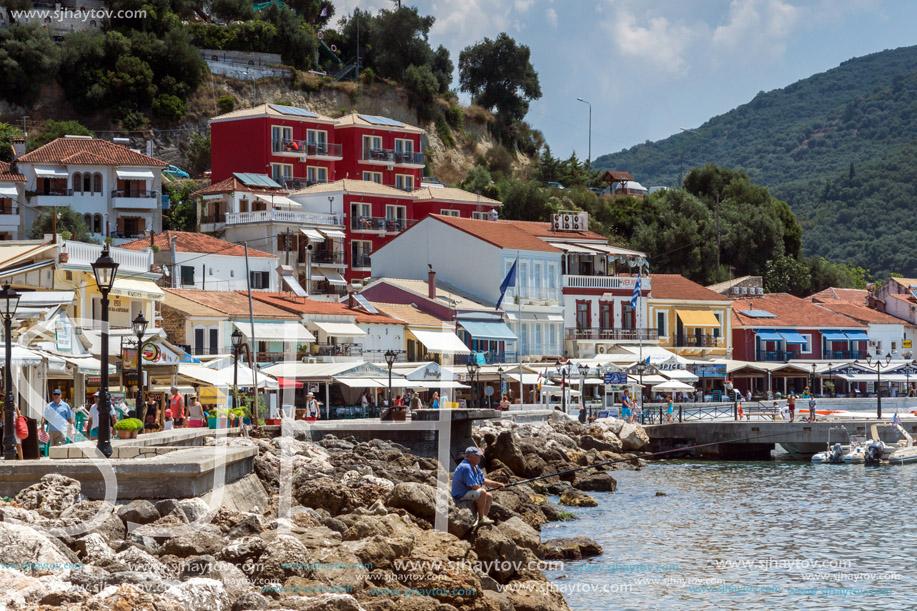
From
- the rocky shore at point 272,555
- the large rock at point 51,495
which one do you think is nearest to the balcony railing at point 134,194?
the rocky shore at point 272,555

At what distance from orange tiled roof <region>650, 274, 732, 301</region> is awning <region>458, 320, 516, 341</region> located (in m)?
11.6

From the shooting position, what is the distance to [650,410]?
169 ft

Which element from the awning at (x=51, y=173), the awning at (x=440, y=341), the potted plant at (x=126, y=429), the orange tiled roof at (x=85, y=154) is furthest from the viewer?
the orange tiled roof at (x=85, y=154)

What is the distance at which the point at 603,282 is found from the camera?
207ft

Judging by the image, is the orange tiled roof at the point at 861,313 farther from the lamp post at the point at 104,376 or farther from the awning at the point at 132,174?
the lamp post at the point at 104,376

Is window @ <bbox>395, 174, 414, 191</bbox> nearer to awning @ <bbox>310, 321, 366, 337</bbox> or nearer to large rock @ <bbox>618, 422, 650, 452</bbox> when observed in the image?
awning @ <bbox>310, 321, 366, 337</bbox>

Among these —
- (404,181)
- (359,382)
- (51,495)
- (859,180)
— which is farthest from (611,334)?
(859,180)

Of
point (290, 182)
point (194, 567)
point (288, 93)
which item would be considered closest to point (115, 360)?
point (194, 567)

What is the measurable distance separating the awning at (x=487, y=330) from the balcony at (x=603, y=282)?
635 cm

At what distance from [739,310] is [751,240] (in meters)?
13.3

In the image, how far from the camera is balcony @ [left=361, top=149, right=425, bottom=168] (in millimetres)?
73125

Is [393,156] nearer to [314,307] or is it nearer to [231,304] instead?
[314,307]

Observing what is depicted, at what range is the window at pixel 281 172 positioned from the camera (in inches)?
2726

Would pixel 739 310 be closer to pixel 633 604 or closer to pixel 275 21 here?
pixel 275 21
